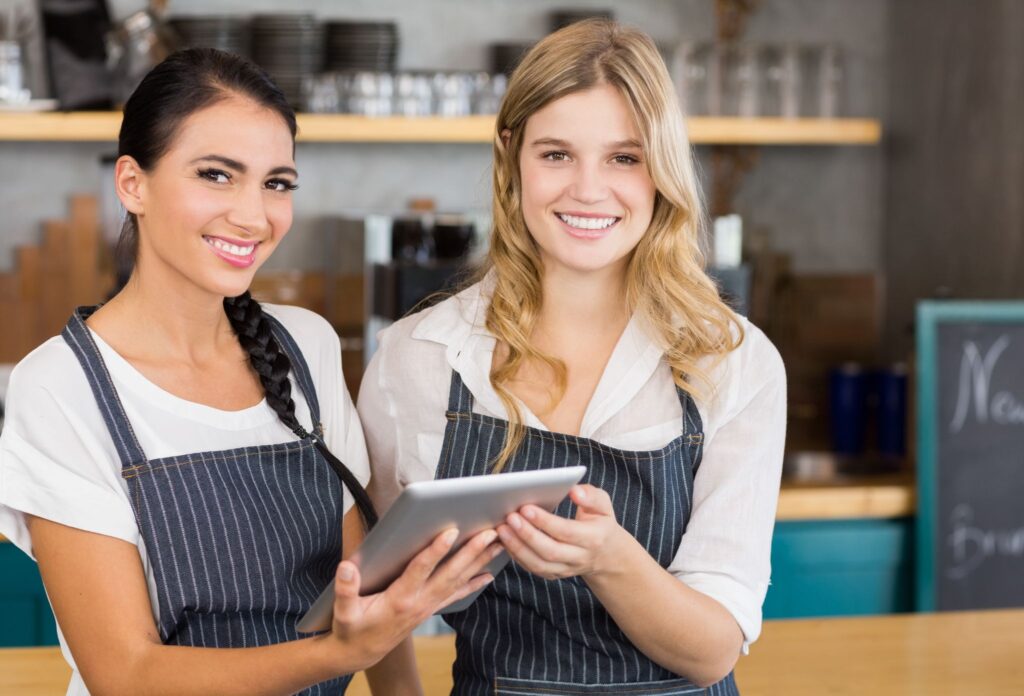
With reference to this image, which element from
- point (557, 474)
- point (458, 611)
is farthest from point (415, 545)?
point (458, 611)

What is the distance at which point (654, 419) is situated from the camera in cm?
160

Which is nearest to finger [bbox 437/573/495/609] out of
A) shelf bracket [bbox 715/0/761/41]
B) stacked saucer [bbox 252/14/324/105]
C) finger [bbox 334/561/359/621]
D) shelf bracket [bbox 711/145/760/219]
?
finger [bbox 334/561/359/621]

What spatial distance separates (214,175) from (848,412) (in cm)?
262

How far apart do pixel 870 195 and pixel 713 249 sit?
70cm

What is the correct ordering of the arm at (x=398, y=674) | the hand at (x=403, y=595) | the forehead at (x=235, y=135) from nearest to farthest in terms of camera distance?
the hand at (x=403, y=595) < the forehead at (x=235, y=135) < the arm at (x=398, y=674)

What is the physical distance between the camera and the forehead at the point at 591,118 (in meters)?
1.56

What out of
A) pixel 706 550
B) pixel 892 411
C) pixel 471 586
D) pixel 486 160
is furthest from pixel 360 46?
pixel 471 586

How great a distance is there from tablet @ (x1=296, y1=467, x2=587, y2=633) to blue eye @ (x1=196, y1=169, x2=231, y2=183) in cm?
49

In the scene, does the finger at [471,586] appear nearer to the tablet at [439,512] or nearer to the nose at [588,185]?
the tablet at [439,512]

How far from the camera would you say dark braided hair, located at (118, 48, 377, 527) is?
56.2 inches

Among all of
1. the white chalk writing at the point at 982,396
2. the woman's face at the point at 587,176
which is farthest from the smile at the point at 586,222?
the white chalk writing at the point at 982,396

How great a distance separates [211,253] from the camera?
1.43 metres

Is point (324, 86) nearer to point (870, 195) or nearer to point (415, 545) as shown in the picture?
point (870, 195)

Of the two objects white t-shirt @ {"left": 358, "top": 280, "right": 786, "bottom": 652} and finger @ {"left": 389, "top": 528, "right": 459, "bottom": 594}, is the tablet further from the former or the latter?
white t-shirt @ {"left": 358, "top": 280, "right": 786, "bottom": 652}
